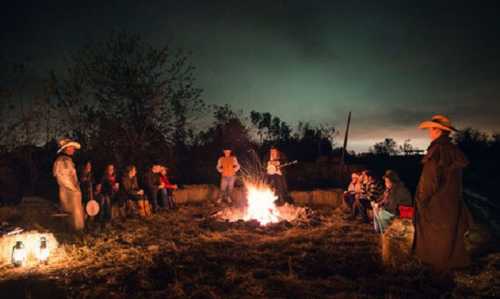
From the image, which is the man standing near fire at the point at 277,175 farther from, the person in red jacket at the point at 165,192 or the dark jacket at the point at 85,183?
the dark jacket at the point at 85,183

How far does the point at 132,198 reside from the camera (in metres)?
9.52

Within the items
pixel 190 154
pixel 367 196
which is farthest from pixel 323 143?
pixel 367 196

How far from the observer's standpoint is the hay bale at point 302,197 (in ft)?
37.6

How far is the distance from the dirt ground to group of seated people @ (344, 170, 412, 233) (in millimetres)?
522

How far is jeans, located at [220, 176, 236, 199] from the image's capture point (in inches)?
454

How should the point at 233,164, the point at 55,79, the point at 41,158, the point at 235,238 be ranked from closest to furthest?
the point at 235,238, the point at 55,79, the point at 233,164, the point at 41,158

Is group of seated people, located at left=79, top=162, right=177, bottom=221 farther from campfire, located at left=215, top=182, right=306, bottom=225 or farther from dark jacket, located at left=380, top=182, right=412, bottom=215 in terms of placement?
dark jacket, located at left=380, top=182, right=412, bottom=215

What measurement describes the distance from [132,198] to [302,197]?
5.63 meters

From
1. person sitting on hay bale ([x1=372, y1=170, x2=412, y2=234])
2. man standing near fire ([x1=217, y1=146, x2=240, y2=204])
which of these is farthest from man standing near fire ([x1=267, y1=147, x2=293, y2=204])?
person sitting on hay bale ([x1=372, y1=170, x2=412, y2=234])

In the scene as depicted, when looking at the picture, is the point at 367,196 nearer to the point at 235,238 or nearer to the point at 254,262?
the point at 235,238

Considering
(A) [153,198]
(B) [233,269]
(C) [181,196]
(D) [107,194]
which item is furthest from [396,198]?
(D) [107,194]

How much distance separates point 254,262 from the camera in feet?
18.6

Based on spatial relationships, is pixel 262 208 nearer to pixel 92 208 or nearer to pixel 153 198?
pixel 153 198

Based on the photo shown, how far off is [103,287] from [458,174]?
5383 mm
